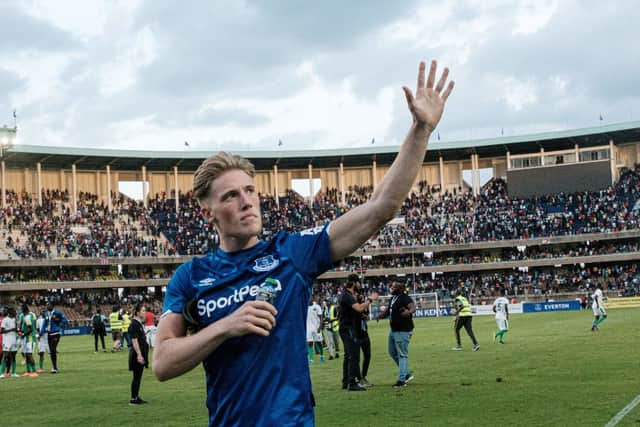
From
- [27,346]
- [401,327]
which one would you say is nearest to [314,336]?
[401,327]

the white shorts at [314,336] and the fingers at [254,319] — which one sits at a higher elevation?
the fingers at [254,319]

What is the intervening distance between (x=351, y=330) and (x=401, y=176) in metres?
13.8

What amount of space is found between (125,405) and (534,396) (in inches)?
310

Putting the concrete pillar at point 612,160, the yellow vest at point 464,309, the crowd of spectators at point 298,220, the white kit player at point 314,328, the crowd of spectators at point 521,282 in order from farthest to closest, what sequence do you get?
the concrete pillar at point 612,160 → the crowd of spectators at point 298,220 → the crowd of spectators at point 521,282 → the yellow vest at point 464,309 → the white kit player at point 314,328

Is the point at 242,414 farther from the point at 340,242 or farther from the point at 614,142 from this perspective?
the point at 614,142

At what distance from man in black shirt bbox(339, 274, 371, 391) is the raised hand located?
511 inches

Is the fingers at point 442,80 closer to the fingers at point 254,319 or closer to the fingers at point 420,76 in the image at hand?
the fingers at point 420,76

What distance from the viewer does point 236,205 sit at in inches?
140

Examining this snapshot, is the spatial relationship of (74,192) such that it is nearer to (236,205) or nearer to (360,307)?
(360,307)

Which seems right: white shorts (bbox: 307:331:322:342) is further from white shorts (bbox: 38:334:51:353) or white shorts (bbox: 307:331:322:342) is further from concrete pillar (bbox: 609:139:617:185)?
concrete pillar (bbox: 609:139:617:185)

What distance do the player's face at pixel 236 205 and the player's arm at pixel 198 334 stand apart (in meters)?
0.44

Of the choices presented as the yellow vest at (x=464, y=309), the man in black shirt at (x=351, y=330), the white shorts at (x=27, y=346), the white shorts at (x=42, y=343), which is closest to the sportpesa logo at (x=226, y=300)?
the man in black shirt at (x=351, y=330)

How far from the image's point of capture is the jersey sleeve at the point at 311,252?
11.6 ft

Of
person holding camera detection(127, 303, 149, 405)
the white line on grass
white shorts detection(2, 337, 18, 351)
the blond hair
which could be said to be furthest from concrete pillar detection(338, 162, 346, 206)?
the blond hair
